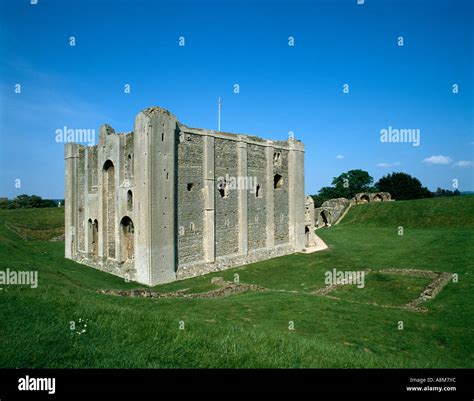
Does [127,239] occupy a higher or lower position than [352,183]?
lower

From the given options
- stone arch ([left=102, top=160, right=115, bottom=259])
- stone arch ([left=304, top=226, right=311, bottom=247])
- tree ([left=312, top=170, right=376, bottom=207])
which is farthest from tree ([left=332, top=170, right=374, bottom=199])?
stone arch ([left=102, top=160, right=115, bottom=259])

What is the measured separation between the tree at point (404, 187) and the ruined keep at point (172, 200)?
66.3 meters

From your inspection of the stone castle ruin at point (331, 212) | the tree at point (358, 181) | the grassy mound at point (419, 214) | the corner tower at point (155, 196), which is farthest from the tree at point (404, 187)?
the corner tower at point (155, 196)

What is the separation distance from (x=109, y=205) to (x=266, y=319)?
18.7 meters

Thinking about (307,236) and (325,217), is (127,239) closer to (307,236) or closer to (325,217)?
(307,236)

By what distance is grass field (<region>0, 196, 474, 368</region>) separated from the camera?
20.8ft

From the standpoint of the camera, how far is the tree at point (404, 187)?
8944 centimetres

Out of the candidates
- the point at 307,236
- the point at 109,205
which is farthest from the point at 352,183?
the point at 109,205

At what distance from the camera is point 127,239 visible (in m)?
25.2

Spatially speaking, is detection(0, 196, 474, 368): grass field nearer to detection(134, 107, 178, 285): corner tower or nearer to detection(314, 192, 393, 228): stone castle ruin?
detection(134, 107, 178, 285): corner tower

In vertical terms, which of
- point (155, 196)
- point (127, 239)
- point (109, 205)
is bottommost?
point (127, 239)

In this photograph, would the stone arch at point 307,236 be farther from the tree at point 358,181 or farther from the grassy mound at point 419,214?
the tree at point 358,181
